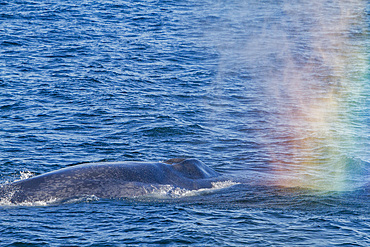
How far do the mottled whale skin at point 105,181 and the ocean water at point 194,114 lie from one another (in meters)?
0.21

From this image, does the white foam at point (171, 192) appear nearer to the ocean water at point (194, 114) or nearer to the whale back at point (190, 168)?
the ocean water at point (194, 114)

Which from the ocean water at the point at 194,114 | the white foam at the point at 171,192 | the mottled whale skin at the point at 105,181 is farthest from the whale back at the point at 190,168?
the ocean water at the point at 194,114

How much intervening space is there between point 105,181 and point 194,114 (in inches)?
440

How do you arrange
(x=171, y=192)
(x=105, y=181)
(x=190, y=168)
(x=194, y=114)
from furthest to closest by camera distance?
1. (x=194, y=114)
2. (x=190, y=168)
3. (x=171, y=192)
4. (x=105, y=181)

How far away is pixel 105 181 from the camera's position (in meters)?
12.2

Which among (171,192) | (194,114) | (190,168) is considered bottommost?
(194,114)

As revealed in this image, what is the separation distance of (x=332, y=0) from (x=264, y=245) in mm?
48279

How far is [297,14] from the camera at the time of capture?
4700cm

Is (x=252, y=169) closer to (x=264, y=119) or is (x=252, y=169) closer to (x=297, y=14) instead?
(x=264, y=119)

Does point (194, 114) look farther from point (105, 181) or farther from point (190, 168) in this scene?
point (105, 181)

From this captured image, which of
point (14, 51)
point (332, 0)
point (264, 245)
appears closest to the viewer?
point (264, 245)

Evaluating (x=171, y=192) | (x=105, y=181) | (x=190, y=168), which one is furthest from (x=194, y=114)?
(x=105, y=181)

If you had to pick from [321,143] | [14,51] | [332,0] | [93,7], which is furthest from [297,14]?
[321,143]

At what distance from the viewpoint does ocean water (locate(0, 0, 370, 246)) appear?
37.6 ft
